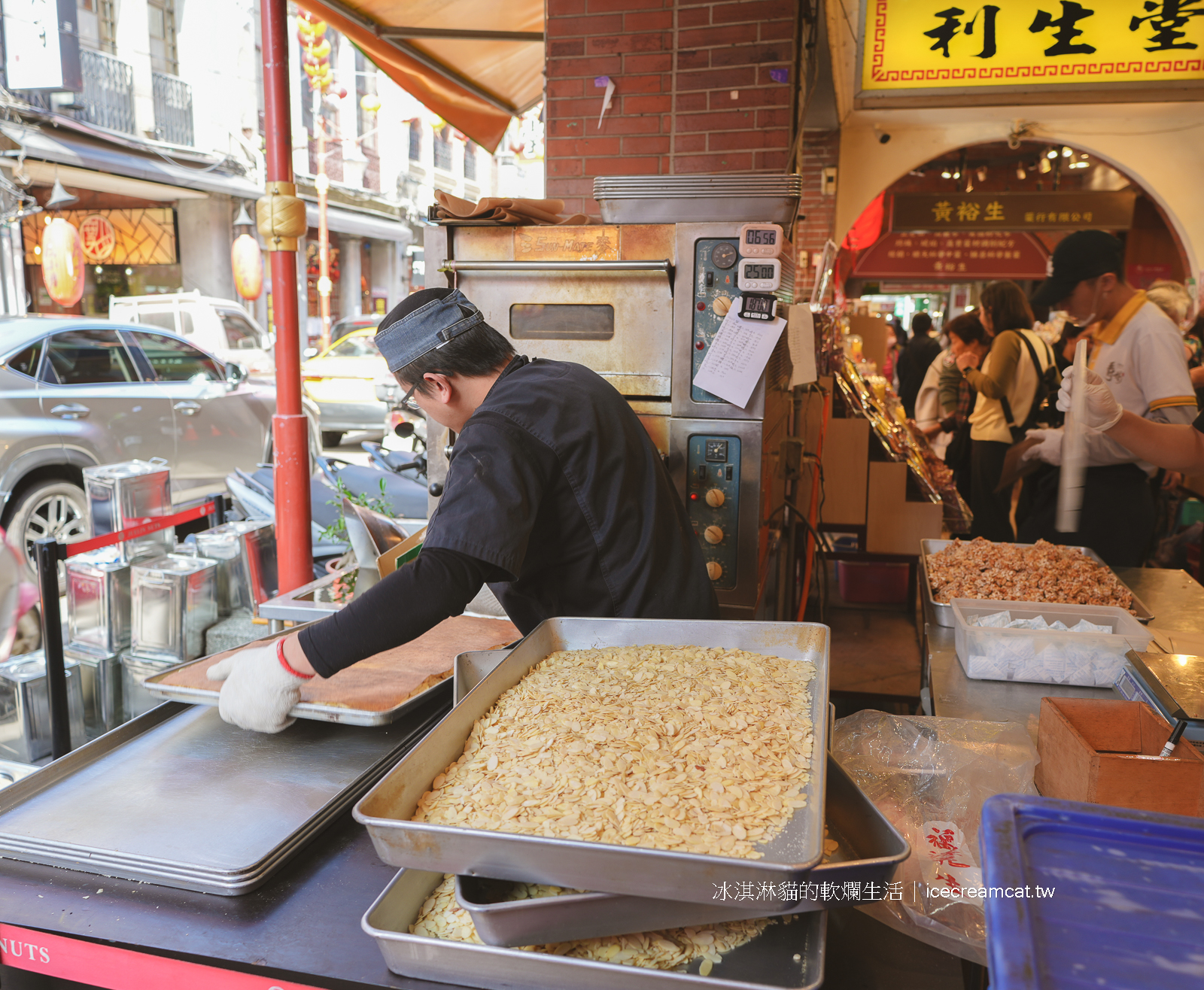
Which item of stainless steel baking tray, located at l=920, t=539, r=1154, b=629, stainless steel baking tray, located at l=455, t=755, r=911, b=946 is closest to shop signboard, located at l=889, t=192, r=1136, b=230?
stainless steel baking tray, located at l=920, t=539, r=1154, b=629

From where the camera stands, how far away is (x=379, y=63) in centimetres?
502

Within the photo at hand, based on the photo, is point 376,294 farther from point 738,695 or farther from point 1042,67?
point 738,695

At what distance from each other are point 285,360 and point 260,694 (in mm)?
1974

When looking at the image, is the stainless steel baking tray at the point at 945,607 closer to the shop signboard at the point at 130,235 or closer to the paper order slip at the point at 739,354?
the paper order slip at the point at 739,354

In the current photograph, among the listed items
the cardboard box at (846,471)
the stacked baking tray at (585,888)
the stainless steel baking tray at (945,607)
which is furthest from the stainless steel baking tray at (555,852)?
the cardboard box at (846,471)

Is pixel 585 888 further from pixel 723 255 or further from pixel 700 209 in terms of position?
pixel 700 209

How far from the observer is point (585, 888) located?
2.97ft

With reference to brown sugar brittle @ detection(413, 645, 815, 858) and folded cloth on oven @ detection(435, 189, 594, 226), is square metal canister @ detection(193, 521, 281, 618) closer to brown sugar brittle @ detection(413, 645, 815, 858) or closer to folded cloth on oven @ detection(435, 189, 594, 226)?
folded cloth on oven @ detection(435, 189, 594, 226)

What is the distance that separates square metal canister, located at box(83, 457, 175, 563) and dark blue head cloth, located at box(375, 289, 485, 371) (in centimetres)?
174

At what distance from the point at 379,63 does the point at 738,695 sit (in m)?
4.91

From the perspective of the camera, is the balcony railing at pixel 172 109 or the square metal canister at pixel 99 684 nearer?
the square metal canister at pixel 99 684

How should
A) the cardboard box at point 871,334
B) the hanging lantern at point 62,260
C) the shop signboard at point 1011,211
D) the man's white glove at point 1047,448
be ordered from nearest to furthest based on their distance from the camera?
the man's white glove at point 1047,448
the cardboard box at point 871,334
the shop signboard at point 1011,211
the hanging lantern at point 62,260

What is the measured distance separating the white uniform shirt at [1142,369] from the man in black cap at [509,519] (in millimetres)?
2104

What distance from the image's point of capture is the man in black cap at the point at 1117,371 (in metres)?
3.03
